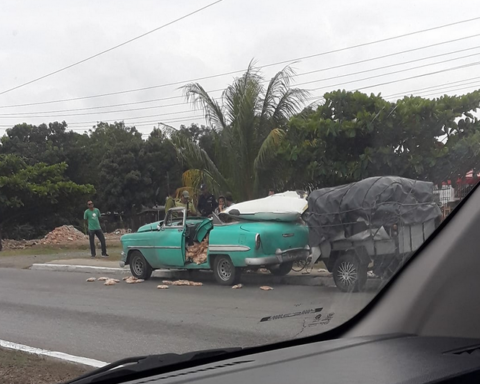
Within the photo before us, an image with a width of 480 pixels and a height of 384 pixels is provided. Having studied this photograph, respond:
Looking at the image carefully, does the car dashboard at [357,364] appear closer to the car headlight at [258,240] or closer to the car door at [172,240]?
the car headlight at [258,240]

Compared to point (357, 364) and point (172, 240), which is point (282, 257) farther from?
point (357, 364)

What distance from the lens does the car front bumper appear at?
3.35 m

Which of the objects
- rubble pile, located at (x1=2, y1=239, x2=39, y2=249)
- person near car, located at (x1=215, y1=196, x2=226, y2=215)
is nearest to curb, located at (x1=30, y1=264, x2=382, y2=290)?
person near car, located at (x1=215, y1=196, x2=226, y2=215)

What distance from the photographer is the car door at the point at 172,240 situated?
366cm

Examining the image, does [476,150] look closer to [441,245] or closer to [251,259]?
[441,245]

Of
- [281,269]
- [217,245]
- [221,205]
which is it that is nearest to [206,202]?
[221,205]

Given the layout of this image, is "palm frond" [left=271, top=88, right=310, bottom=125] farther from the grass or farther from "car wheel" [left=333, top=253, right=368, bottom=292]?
the grass

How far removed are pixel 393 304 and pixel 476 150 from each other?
90 centimetres

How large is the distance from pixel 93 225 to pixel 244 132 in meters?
1.24

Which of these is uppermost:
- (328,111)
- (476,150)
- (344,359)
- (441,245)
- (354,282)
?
(328,111)

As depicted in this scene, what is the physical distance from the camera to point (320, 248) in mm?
3312

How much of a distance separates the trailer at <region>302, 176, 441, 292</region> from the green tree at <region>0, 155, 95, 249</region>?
1458 millimetres

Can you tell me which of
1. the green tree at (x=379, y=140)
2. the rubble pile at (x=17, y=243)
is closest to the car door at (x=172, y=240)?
the green tree at (x=379, y=140)

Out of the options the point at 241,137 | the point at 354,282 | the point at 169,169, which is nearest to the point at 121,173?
the point at 169,169
